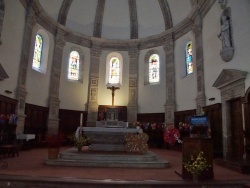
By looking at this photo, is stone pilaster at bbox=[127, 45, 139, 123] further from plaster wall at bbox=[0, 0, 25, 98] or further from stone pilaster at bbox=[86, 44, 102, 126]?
plaster wall at bbox=[0, 0, 25, 98]

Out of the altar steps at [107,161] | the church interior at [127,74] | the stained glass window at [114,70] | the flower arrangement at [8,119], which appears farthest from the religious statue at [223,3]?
the flower arrangement at [8,119]

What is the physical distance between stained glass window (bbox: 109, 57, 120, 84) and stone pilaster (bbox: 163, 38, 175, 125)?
14.3 ft

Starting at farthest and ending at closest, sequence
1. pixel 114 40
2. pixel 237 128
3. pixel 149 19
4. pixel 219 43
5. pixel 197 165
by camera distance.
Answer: pixel 114 40 < pixel 149 19 < pixel 219 43 < pixel 237 128 < pixel 197 165

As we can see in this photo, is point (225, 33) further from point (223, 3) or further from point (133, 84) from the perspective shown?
point (133, 84)

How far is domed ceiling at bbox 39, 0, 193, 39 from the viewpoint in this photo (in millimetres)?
17938

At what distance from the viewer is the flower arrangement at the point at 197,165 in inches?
214

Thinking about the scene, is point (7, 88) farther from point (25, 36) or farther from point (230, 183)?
point (230, 183)

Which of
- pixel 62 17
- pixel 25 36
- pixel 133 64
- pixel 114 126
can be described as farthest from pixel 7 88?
pixel 133 64

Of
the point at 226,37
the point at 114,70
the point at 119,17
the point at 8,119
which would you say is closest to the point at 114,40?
the point at 119,17

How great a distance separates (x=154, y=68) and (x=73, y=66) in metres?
6.83

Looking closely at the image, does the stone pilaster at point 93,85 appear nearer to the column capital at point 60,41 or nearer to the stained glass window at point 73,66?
the stained glass window at point 73,66

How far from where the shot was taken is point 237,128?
1039 cm

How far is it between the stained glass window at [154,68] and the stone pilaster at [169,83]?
1102 millimetres

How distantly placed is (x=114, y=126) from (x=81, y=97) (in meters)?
7.96
